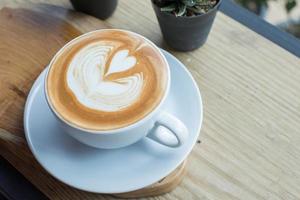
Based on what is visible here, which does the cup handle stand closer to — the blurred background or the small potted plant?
the small potted plant

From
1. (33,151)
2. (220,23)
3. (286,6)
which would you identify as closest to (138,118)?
(33,151)

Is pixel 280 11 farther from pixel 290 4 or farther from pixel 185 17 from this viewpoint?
pixel 185 17

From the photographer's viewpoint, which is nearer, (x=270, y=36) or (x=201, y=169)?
(x=201, y=169)

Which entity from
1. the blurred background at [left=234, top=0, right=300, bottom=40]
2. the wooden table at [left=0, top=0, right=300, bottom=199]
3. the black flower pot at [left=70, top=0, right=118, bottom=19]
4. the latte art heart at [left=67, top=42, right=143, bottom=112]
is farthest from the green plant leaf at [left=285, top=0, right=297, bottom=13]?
the latte art heart at [left=67, top=42, right=143, bottom=112]

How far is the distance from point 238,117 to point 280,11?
0.67 metres

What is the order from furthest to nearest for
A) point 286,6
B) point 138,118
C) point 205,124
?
1. point 286,6
2. point 205,124
3. point 138,118

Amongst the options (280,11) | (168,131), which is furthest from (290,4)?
(168,131)

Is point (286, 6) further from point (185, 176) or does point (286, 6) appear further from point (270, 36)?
point (185, 176)

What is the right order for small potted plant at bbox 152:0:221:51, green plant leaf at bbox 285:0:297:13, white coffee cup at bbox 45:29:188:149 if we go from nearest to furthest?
white coffee cup at bbox 45:29:188:149, small potted plant at bbox 152:0:221:51, green plant leaf at bbox 285:0:297:13

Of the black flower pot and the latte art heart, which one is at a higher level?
the latte art heart

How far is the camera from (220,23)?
626 millimetres

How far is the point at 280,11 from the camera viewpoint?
3.67ft

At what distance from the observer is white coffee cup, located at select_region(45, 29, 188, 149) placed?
426mm

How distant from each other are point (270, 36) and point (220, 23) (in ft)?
0.23
